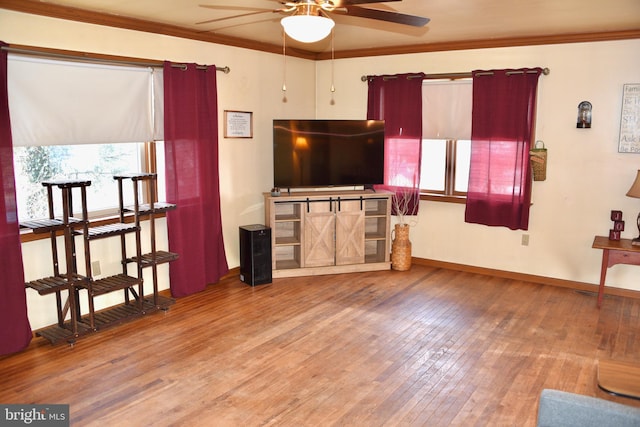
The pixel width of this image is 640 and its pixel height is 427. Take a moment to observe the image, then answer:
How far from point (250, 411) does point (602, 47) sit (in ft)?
14.3

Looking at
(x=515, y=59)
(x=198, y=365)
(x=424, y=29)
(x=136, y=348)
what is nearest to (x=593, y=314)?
(x=515, y=59)

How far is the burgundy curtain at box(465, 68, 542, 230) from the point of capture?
515cm

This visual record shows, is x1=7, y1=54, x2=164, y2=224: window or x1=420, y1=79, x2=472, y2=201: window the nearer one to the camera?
x1=7, y1=54, x2=164, y2=224: window

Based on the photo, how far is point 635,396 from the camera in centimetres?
221

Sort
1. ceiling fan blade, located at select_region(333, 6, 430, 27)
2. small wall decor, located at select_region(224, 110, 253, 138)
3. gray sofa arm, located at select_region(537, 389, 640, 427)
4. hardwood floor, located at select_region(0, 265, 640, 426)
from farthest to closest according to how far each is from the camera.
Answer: small wall decor, located at select_region(224, 110, 253, 138) < hardwood floor, located at select_region(0, 265, 640, 426) < ceiling fan blade, located at select_region(333, 6, 430, 27) < gray sofa arm, located at select_region(537, 389, 640, 427)

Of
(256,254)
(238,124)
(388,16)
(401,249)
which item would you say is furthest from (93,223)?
(401,249)

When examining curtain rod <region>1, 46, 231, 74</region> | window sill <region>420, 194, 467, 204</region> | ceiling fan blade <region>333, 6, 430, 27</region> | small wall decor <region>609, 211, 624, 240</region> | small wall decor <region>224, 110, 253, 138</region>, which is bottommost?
small wall decor <region>609, 211, 624, 240</region>

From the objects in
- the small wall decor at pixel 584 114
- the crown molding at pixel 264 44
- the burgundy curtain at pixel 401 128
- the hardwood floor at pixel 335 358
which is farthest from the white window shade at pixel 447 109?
the hardwood floor at pixel 335 358

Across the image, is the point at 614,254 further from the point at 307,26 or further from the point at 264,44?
the point at 264,44

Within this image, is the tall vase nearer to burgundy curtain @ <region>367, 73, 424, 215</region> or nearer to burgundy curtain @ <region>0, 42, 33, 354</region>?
burgundy curtain @ <region>367, 73, 424, 215</region>

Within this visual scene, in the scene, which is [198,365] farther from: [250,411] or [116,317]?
[116,317]

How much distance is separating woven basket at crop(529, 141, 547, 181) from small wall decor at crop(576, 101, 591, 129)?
394 mm

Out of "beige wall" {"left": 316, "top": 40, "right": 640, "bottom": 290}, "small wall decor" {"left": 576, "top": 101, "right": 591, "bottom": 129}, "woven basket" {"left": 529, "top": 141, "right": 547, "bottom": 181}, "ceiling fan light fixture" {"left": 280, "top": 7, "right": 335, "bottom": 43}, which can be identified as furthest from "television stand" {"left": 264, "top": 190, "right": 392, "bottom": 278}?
"ceiling fan light fixture" {"left": 280, "top": 7, "right": 335, "bottom": 43}

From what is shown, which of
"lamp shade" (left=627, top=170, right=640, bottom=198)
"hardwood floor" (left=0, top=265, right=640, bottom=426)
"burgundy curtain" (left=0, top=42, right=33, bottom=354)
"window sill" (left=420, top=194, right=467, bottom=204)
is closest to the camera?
"hardwood floor" (left=0, top=265, right=640, bottom=426)
